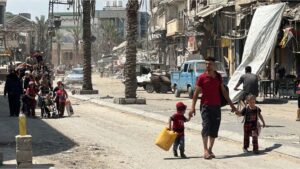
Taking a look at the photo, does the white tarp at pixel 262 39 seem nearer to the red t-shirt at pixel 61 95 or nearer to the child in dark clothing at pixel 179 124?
the red t-shirt at pixel 61 95

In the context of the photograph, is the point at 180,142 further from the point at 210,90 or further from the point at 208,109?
the point at 210,90

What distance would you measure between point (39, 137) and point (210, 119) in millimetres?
5441

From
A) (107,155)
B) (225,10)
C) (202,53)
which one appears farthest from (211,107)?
(202,53)

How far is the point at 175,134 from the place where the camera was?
1178 centimetres

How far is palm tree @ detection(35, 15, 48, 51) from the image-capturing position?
99.3 meters

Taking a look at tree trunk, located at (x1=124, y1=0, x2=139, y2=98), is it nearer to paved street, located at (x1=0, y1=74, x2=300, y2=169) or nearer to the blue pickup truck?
the blue pickup truck

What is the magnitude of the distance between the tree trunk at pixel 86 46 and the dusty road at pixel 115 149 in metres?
16.6

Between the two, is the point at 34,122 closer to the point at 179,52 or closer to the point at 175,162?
the point at 175,162

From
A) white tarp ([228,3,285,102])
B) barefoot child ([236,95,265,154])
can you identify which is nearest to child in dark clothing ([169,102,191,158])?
barefoot child ([236,95,265,154])

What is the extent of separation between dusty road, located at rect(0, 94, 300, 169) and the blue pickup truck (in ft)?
41.4

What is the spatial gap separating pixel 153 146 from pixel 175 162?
2275 millimetres

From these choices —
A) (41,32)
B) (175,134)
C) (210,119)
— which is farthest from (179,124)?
(41,32)

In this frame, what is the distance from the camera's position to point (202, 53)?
4969 cm

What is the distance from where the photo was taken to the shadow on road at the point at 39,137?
43.9 feet
